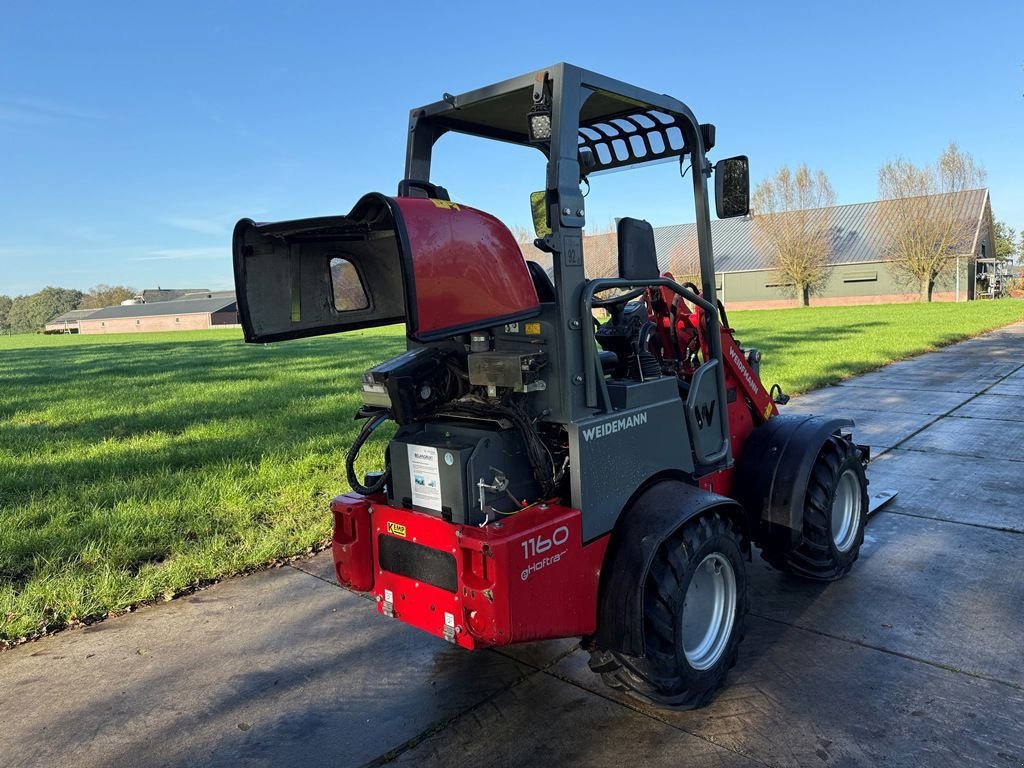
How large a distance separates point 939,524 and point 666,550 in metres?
3.19

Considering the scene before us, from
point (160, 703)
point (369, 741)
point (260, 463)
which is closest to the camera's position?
point (369, 741)

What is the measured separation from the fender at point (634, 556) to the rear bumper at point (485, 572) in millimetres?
61

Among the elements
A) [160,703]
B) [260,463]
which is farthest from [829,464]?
[260,463]

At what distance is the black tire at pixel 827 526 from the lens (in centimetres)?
393

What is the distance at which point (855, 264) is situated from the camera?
153 ft

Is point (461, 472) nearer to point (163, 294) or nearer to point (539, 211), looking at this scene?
point (539, 211)

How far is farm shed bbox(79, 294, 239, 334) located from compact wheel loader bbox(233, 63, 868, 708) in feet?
273

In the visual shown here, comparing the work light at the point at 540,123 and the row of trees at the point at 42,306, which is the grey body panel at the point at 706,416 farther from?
the row of trees at the point at 42,306

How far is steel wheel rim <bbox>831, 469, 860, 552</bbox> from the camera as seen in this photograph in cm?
430

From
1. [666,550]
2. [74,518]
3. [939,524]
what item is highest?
[666,550]

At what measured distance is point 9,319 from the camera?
475 ft

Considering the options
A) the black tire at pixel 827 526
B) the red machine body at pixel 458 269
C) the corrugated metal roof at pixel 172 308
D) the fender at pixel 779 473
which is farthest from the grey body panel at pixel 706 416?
the corrugated metal roof at pixel 172 308

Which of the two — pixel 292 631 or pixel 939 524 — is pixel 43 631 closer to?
pixel 292 631

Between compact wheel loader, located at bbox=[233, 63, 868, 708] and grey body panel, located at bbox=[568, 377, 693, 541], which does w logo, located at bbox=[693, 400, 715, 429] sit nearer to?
compact wheel loader, located at bbox=[233, 63, 868, 708]
